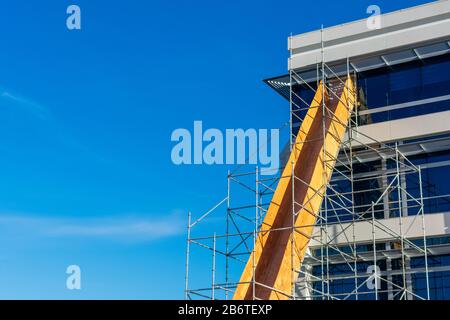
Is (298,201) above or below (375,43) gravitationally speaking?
below

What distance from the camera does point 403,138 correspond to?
25078 mm

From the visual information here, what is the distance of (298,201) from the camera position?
22.5m

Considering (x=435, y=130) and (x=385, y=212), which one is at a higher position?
(x=435, y=130)

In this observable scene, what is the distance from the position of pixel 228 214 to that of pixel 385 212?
5.73 metres

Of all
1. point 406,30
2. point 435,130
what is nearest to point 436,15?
point 406,30

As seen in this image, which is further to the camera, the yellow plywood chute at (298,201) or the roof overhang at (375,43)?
the roof overhang at (375,43)

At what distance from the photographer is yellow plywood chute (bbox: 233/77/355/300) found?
810 inches

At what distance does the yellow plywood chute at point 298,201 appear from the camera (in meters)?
20.6

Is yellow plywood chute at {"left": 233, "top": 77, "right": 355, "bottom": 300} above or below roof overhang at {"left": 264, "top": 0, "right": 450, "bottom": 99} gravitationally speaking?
below

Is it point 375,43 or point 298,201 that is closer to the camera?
point 298,201

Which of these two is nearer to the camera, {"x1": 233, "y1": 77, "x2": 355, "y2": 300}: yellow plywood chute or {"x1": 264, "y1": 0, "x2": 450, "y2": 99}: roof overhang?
{"x1": 233, "y1": 77, "x2": 355, "y2": 300}: yellow plywood chute
